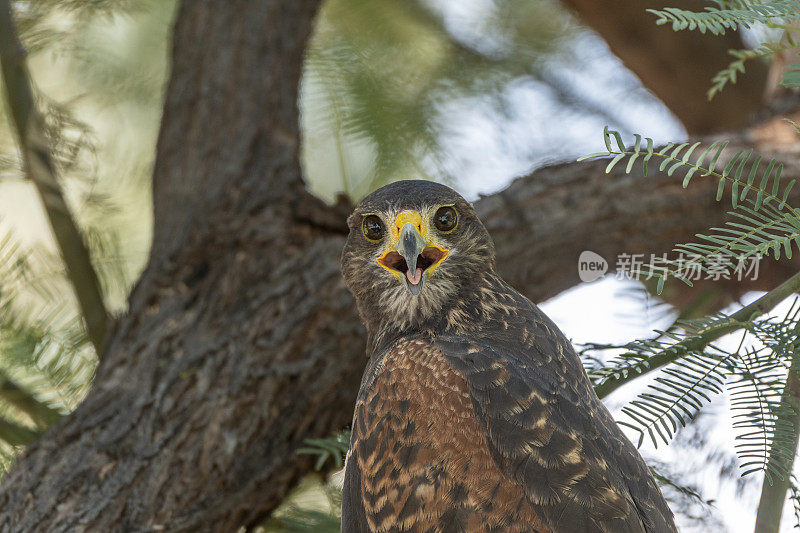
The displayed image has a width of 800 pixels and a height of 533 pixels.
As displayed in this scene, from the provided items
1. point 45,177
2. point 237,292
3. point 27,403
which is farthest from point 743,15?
point 45,177

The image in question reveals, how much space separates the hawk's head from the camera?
2715 millimetres

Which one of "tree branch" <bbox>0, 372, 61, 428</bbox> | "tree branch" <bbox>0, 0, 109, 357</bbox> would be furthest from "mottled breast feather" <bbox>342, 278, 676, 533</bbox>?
"tree branch" <bbox>0, 0, 109, 357</bbox>

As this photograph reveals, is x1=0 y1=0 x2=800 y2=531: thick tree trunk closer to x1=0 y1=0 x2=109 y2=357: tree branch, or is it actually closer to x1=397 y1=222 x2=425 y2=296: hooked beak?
x1=0 y1=0 x2=109 y2=357: tree branch

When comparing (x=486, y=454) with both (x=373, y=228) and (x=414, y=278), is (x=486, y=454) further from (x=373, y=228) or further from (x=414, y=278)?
(x=373, y=228)

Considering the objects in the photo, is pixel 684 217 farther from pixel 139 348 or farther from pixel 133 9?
pixel 133 9

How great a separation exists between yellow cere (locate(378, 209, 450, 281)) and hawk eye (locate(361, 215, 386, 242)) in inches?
2.2

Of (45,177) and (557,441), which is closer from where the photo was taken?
(557,441)

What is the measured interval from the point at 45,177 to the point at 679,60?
4199 mm

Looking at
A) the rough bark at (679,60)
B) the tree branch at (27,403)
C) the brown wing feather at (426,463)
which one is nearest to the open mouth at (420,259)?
the brown wing feather at (426,463)

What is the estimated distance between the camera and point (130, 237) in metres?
5.66

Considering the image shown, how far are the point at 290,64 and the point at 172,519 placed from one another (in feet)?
9.53

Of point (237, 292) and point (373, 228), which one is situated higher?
point (373, 228)

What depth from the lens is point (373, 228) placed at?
112 inches

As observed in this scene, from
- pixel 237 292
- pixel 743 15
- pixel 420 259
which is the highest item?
pixel 743 15
